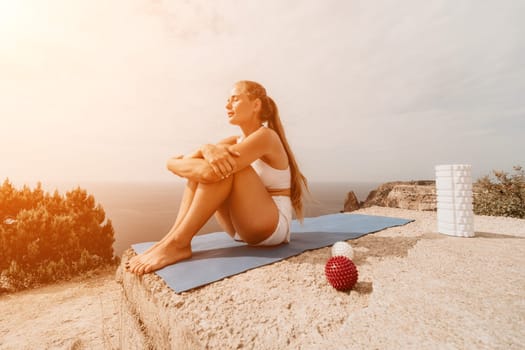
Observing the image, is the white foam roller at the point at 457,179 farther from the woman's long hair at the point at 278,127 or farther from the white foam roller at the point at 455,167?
the woman's long hair at the point at 278,127

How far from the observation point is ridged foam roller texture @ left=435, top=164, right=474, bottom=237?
3.19 metres

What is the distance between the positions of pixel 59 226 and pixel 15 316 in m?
1.89

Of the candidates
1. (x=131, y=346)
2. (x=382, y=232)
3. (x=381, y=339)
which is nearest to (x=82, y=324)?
(x=131, y=346)

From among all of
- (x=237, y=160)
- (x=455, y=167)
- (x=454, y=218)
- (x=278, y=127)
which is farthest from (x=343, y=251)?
(x=455, y=167)

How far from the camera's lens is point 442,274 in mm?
1978

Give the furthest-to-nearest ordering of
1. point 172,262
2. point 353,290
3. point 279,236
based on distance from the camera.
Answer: point 279,236
point 172,262
point 353,290

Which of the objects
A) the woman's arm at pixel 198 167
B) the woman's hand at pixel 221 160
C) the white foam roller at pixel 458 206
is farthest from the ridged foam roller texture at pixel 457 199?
the woman's arm at pixel 198 167

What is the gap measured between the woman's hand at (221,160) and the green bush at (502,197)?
6382 mm

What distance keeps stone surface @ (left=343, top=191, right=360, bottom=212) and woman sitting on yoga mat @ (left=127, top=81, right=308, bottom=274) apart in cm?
751

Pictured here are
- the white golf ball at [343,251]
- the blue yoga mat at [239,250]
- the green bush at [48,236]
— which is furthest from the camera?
the green bush at [48,236]

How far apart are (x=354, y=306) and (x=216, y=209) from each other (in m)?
1.23

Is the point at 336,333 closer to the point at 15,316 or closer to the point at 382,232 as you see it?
the point at 382,232

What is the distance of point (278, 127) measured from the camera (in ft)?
9.02

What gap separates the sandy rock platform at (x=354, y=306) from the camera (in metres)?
1.25
